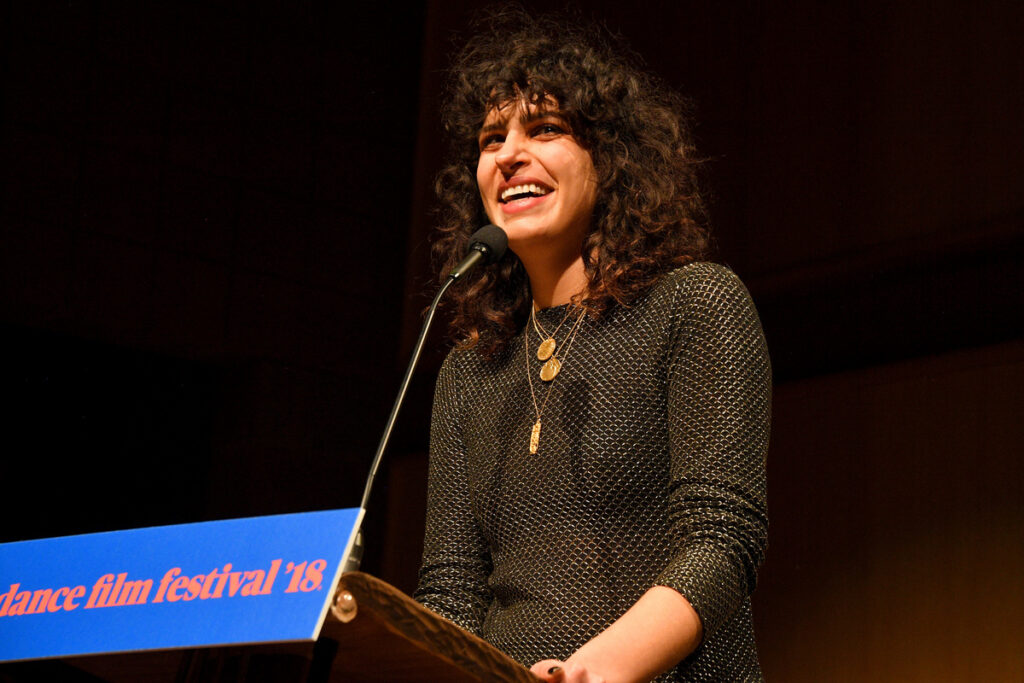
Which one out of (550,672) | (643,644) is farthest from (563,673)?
(643,644)

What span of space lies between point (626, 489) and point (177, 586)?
64cm

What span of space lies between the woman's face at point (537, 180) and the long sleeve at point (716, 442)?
0.64 ft

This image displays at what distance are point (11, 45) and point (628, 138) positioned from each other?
199cm

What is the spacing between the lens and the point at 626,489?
1.35 metres

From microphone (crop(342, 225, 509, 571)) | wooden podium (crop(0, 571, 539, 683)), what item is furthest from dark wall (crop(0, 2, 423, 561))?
wooden podium (crop(0, 571, 539, 683))

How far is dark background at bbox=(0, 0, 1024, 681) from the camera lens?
2.44m

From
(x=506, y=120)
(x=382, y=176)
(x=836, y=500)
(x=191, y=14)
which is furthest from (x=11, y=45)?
(x=836, y=500)

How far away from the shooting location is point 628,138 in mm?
1678

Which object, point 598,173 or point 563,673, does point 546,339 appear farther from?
point 563,673

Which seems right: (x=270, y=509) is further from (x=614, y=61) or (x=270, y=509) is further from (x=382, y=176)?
(x=614, y=61)

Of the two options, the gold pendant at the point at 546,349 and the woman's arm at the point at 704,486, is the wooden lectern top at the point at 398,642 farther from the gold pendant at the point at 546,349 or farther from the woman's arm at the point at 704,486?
the gold pendant at the point at 546,349

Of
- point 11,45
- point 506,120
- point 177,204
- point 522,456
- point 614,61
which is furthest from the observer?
point 177,204

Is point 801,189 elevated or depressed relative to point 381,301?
elevated

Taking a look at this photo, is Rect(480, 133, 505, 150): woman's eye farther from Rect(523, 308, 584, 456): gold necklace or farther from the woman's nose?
Rect(523, 308, 584, 456): gold necklace
